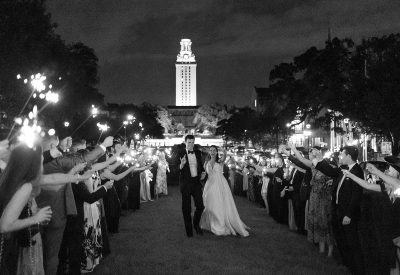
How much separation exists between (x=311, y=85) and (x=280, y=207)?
26648 millimetres

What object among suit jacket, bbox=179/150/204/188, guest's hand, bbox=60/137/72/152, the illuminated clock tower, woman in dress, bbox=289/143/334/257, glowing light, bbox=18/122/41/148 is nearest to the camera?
glowing light, bbox=18/122/41/148

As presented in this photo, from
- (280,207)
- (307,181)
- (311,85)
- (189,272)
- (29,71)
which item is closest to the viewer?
(189,272)

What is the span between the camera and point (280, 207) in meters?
13.6

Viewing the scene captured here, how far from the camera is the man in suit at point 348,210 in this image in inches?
303

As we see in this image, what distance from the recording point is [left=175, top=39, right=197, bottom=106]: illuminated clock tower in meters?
190

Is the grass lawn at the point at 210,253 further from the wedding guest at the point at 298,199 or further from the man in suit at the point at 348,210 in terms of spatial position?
the man in suit at the point at 348,210

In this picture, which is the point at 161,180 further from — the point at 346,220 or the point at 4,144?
the point at 4,144

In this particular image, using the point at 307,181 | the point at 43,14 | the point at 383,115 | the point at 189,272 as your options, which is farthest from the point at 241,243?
the point at 43,14

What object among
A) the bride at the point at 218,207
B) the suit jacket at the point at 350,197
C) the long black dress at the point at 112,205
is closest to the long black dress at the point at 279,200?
the bride at the point at 218,207

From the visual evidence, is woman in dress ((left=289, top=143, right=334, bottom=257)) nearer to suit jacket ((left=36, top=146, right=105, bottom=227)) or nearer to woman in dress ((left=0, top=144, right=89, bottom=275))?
suit jacket ((left=36, top=146, right=105, bottom=227))

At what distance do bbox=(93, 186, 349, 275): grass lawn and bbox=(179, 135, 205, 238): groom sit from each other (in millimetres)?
591

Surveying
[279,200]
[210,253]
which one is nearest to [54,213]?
[210,253]

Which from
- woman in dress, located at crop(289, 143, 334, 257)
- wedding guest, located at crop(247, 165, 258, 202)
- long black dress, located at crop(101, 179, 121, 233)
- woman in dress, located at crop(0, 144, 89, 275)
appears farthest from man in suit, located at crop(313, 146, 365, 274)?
wedding guest, located at crop(247, 165, 258, 202)

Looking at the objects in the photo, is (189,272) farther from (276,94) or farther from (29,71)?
(276,94)
